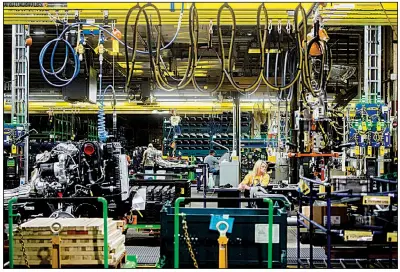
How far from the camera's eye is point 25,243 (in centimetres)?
482

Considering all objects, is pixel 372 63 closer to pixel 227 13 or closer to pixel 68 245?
pixel 227 13

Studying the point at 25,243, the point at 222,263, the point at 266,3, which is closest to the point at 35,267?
the point at 25,243

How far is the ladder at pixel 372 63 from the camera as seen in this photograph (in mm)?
7738

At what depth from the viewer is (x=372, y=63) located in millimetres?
7867

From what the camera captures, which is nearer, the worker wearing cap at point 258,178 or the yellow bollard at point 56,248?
the yellow bollard at point 56,248

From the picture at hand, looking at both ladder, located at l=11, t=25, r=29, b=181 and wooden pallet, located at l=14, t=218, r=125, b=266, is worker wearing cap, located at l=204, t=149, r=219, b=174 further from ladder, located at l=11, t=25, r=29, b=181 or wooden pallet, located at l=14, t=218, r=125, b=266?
wooden pallet, located at l=14, t=218, r=125, b=266

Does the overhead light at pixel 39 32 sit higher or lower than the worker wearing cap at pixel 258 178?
higher

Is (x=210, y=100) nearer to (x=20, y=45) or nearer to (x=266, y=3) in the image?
(x=20, y=45)

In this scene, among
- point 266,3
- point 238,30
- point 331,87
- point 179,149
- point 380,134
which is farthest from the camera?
point 179,149

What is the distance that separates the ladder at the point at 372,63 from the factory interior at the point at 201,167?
19mm

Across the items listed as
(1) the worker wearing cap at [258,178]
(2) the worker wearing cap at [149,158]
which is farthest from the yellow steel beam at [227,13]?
(2) the worker wearing cap at [149,158]

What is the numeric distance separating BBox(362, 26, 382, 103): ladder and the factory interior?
0.7 inches

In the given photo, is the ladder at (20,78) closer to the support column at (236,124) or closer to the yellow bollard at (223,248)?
the yellow bollard at (223,248)

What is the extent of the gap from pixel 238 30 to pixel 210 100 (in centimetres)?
736
